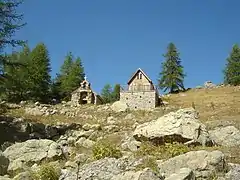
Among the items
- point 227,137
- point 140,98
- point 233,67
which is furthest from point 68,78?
point 227,137

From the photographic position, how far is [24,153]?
15.8 metres

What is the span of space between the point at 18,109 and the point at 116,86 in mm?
39501

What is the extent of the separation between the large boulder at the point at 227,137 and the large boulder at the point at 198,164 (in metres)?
4.33

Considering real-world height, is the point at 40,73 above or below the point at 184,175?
above

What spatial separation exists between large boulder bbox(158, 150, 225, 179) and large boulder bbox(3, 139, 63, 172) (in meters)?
4.77

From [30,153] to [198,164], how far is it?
22.5 feet

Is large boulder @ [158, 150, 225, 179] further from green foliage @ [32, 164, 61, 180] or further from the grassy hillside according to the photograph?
the grassy hillside

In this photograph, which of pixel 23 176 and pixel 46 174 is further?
pixel 23 176

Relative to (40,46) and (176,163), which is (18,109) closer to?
(40,46)

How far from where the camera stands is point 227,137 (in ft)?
57.1

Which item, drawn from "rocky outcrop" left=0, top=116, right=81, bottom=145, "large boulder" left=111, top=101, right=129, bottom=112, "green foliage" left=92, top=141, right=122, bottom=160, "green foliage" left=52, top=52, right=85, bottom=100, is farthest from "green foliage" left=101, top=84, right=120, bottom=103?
"green foliage" left=92, top=141, right=122, bottom=160

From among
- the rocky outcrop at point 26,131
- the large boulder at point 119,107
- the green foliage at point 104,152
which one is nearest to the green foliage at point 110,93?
the large boulder at point 119,107

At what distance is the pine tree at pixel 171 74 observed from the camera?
69.6m

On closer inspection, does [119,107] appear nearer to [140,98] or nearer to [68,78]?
[140,98]
